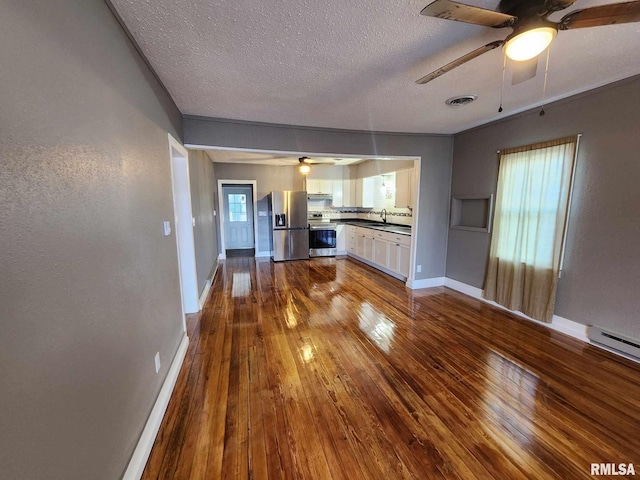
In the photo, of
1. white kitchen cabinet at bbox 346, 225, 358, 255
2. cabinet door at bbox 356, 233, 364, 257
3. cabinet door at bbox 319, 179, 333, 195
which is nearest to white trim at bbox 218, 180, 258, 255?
cabinet door at bbox 319, 179, 333, 195

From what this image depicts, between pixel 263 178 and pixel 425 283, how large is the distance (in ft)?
15.3

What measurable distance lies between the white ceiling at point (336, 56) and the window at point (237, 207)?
4383mm

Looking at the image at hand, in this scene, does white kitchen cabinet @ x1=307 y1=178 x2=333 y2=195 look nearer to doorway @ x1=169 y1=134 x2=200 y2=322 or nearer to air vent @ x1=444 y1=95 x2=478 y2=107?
doorway @ x1=169 y1=134 x2=200 y2=322

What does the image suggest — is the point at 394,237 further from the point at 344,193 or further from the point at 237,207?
the point at 237,207

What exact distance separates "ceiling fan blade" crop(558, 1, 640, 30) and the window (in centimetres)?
691

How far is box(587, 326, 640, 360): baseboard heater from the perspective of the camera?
2326mm

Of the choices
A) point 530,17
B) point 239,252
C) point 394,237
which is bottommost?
point 239,252

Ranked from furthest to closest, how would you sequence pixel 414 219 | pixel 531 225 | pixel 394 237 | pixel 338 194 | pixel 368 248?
pixel 338 194, pixel 368 248, pixel 394 237, pixel 414 219, pixel 531 225

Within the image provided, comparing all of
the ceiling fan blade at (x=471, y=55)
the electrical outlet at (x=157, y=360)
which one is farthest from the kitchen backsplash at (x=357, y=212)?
the electrical outlet at (x=157, y=360)

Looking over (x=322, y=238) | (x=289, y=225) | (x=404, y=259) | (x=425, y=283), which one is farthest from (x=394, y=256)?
(x=289, y=225)

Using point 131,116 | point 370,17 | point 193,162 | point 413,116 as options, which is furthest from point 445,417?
point 193,162

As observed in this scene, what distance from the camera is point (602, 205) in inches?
98.7

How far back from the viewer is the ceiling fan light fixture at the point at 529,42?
4.42ft

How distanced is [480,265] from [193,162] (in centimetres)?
448
